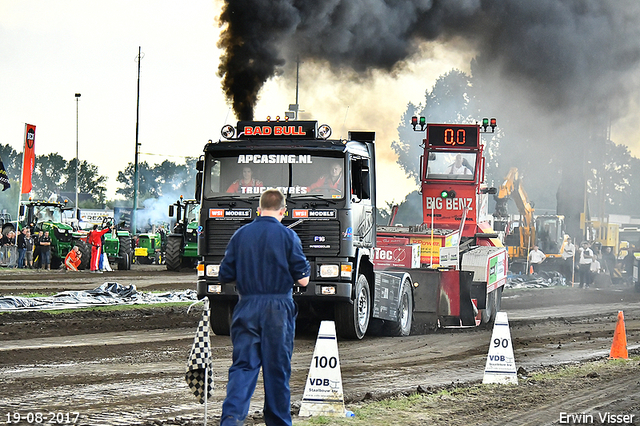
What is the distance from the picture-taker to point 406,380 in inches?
394

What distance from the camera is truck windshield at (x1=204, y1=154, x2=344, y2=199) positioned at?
13133mm

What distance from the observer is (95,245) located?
33.1 meters

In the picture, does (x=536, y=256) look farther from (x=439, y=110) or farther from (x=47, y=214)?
(x=439, y=110)

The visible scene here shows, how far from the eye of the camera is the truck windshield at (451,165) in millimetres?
20828

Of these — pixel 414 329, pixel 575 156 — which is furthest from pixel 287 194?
pixel 575 156

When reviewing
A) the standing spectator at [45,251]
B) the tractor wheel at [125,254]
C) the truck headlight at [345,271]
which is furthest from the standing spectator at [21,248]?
the truck headlight at [345,271]

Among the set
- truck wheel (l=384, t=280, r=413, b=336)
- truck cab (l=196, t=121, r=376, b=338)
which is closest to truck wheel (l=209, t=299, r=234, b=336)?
truck cab (l=196, t=121, r=376, b=338)

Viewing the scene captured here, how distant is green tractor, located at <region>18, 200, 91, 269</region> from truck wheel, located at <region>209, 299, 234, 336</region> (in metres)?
21.0

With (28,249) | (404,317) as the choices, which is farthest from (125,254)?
(404,317)

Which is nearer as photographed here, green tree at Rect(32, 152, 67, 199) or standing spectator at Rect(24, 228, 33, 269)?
standing spectator at Rect(24, 228, 33, 269)

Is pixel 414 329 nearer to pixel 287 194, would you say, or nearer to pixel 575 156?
pixel 287 194

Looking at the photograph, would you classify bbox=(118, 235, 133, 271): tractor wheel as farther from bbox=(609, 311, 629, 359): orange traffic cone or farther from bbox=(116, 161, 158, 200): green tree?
bbox=(116, 161, 158, 200): green tree

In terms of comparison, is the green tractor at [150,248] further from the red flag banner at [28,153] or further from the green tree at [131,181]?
the green tree at [131,181]

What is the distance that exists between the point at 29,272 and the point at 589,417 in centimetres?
2736
